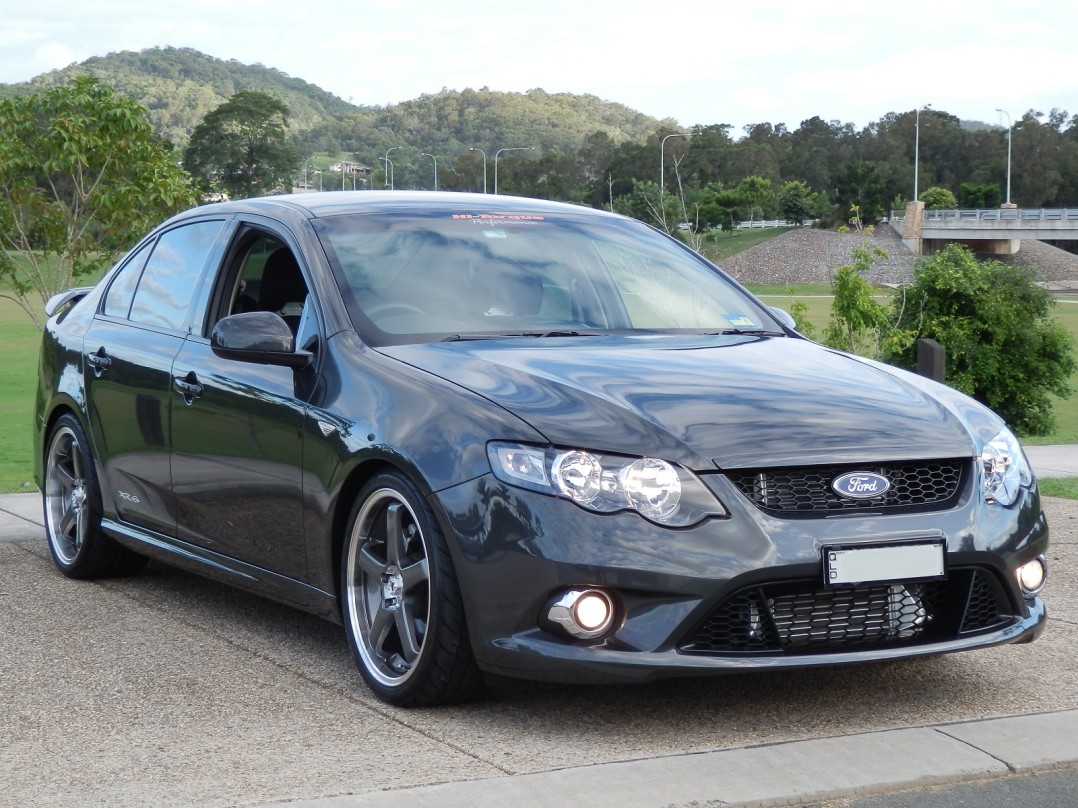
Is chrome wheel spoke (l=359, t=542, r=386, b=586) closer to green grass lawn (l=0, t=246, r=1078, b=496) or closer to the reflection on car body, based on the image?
the reflection on car body

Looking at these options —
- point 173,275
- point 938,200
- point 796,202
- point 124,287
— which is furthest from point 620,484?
point 938,200

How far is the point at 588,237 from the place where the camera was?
5891mm

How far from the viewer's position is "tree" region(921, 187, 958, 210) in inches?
4941

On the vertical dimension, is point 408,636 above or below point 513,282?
below

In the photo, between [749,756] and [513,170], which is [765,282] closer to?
[513,170]

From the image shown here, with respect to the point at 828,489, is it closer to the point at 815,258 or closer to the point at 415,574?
the point at 415,574

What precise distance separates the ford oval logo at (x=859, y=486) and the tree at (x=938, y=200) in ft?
413

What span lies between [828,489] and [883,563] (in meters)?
0.24

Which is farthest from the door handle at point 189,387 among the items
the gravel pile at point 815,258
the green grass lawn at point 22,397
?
the gravel pile at point 815,258

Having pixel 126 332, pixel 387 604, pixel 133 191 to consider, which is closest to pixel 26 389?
pixel 133 191

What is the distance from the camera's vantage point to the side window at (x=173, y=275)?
20.3 feet

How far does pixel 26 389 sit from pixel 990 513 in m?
31.4

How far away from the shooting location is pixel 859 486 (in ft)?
14.0

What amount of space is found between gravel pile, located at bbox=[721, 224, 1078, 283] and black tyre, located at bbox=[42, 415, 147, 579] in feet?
282
